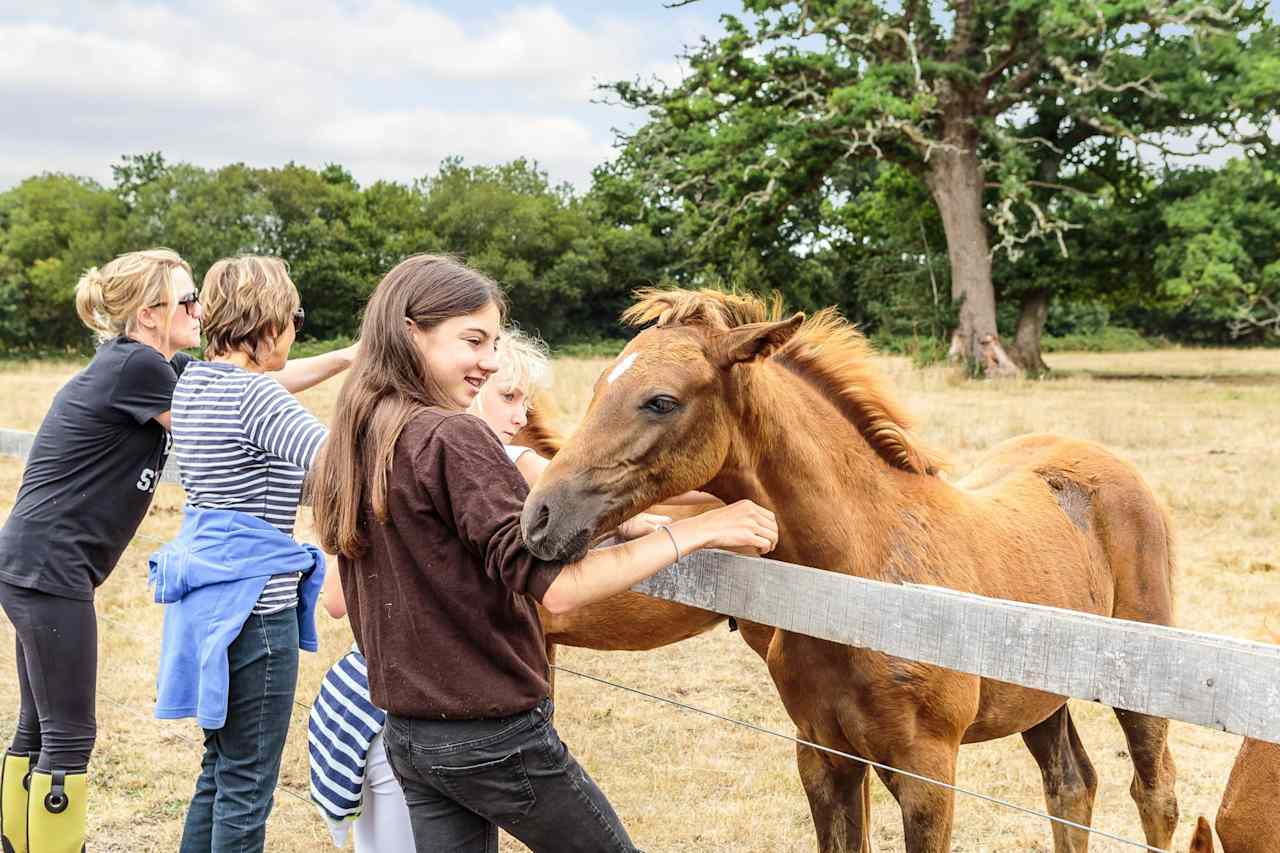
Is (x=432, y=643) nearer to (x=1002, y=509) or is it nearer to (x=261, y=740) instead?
(x=261, y=740)

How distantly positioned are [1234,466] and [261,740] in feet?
40.2

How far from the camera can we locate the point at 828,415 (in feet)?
9.82

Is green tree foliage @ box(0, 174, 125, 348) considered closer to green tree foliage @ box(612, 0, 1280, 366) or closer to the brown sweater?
green tree foliage @ box(612, 0, 1280, 366)

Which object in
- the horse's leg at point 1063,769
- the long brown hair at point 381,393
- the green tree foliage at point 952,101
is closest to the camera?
the long brown hair at point 381,393

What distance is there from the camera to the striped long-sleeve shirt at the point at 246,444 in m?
2.71

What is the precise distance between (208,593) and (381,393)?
1129mm

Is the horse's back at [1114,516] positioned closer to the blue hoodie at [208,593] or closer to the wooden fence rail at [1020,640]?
the wooden fence rail at [1020,640]

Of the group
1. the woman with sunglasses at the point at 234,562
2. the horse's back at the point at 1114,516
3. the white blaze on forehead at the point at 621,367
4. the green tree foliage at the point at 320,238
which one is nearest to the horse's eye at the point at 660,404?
the white blaze on forehead at the point at 621,367

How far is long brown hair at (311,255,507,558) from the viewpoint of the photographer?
2.10 m

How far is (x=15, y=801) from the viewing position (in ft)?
11.7

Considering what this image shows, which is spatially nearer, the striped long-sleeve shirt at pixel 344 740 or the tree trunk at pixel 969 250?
the striped long-sleeve shirt at pixel 344 740

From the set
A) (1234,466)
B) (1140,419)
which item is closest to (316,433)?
(1234,466)

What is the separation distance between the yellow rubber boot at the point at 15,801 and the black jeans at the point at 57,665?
243 millimetres

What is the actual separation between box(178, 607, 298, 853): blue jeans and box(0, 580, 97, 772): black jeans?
0.65 metres
